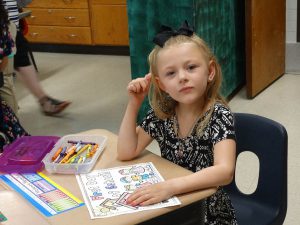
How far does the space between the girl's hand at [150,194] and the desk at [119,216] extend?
3cm

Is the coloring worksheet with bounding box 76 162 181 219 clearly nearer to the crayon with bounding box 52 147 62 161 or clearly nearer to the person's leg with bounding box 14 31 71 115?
the crayon with bounding box 52 147 62 161

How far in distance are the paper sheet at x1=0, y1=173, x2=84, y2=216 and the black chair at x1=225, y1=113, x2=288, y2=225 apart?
615 mm

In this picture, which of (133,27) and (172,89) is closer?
(172,89)

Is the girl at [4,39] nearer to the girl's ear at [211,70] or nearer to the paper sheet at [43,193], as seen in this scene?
the paper sheet at [43,193]

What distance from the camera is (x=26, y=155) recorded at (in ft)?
4.76

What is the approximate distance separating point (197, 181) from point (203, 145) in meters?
0.23

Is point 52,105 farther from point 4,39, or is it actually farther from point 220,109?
point 220,109

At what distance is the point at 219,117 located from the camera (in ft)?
4.67

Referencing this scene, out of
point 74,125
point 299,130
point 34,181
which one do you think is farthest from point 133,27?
point 34,181

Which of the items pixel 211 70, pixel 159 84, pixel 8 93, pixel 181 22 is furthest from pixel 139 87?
pixel 181 22

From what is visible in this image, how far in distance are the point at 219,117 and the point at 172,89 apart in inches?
6.1

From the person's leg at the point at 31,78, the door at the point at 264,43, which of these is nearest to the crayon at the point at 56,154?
the person's leg at the point at 31,78

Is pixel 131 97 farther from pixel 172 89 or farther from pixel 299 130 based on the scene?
pixel 299 130

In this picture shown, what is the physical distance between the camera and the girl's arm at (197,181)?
3.89ft
